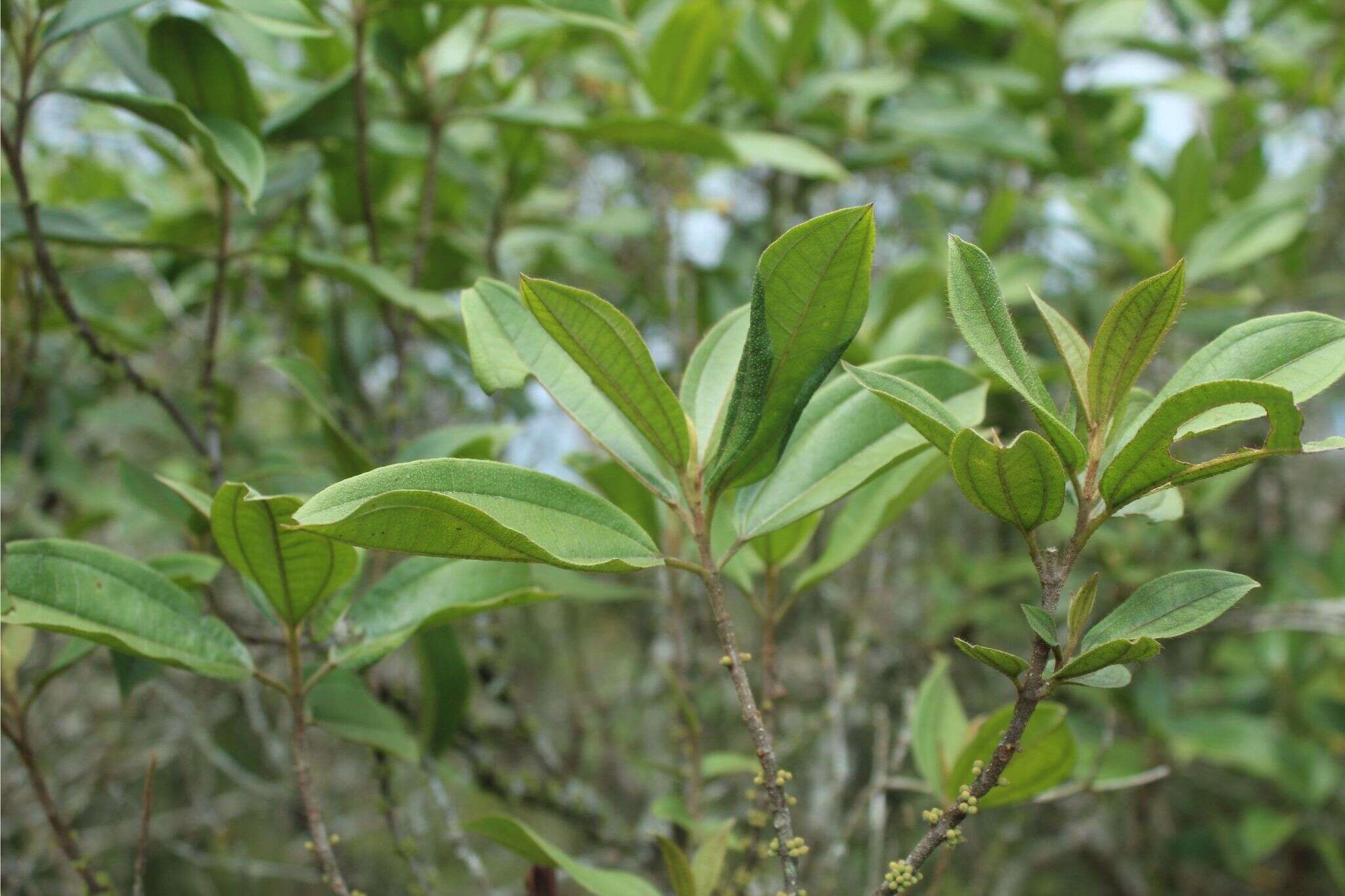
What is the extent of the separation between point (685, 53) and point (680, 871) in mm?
1336

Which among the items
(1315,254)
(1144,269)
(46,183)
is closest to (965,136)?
(1144,269)

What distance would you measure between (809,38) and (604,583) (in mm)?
1187

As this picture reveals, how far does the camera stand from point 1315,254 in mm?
2848

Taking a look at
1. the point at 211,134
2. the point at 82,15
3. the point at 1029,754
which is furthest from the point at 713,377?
the point at 82,15

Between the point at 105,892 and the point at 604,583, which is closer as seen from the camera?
the point at 105,892

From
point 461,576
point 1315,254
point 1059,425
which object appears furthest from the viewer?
point 1315,254

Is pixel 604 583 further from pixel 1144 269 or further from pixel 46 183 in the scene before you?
pixel 46 183

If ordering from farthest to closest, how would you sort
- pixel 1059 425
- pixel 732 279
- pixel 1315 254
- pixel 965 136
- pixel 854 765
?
1. pixel 1315 254
2. pixel 854 765
3. pixel 732 279
4. pixel 965 136
5. pixel 1059 425

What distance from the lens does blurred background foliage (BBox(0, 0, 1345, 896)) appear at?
1.33m

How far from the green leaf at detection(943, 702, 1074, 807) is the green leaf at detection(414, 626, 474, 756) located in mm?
603

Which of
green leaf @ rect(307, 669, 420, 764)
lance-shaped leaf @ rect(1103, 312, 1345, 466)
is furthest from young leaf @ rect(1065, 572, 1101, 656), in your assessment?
green leaf @ rect(307, 669, 420, 764)

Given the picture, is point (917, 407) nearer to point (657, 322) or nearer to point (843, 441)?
point (843, 441)

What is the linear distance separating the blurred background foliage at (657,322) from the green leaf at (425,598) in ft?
0.55

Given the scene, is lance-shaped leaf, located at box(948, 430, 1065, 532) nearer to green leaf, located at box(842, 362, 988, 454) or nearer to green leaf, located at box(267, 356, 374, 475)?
green leaf, located at box(842, 362, 988, 454)
